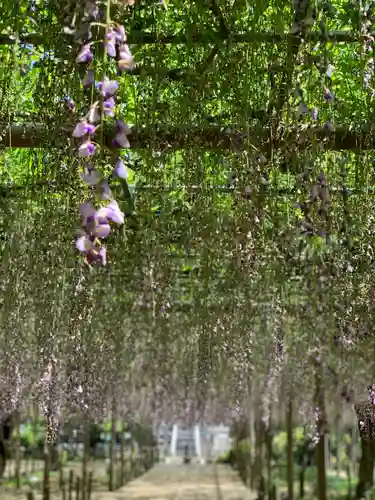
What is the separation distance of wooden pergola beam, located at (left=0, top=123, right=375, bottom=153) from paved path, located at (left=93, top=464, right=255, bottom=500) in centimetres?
922

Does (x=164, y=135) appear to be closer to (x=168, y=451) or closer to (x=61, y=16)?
(x=61, y=16)

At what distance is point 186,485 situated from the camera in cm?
1456

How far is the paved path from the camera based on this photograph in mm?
11597

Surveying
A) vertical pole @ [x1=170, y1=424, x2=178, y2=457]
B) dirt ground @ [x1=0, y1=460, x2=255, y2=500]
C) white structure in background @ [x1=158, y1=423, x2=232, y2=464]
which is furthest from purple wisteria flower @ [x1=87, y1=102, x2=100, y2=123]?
vertical pole @ [x1=170, y1=424, x2=178, y2=457]

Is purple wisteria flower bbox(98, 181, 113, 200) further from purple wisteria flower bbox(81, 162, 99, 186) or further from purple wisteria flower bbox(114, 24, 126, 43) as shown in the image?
purple wisteria flower bbox(114, 24, 126, 43)

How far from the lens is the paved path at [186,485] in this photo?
11.6 metres

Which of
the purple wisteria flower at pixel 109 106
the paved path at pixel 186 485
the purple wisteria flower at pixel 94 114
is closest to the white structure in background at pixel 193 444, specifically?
the paved path at pixel 186 485

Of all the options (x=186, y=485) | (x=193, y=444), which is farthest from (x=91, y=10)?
(x=193, y=444)

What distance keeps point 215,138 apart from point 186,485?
13.3 meters

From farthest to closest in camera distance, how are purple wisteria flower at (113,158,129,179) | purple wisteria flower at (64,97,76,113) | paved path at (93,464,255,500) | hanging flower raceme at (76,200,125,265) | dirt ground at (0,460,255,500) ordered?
paved path at (93,464,255,500) → dirt ground at (0,460,255,500) → purple wisteria flower at (64,97,76,113) → purple wisteria flower at (113,158,129,179) → hanging flower raceme at (76,200,125,265)

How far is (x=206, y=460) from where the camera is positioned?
20.9 m

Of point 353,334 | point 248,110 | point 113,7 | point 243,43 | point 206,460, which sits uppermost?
point 243,43

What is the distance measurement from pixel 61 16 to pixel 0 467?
9159 mm

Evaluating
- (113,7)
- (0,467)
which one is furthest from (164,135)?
(0,467)
